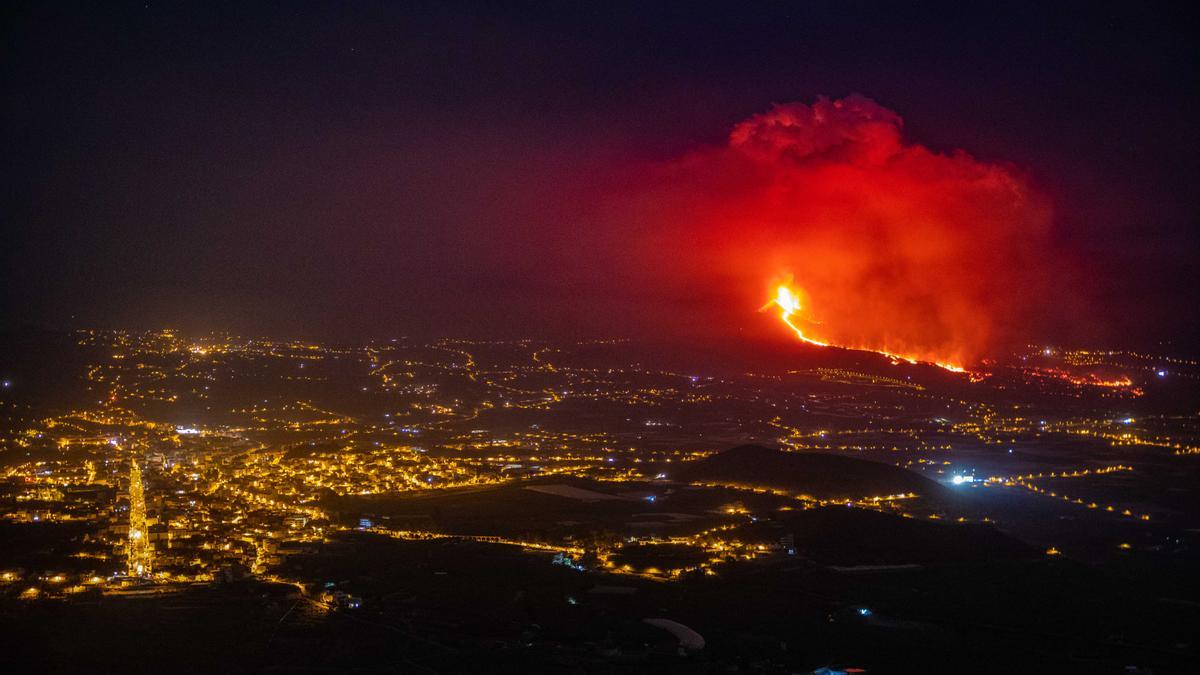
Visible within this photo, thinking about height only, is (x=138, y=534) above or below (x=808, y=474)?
below

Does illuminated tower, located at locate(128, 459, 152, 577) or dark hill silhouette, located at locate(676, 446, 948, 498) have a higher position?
dark hill silhouette, located at locate(676, 446, 948, 498)

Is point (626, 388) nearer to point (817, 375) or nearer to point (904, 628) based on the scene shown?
point (817, 375)

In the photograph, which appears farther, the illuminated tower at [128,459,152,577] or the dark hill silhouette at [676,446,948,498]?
the dark hill silhouette at [676,446,948,498]

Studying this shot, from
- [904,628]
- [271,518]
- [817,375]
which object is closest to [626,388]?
[817,375]

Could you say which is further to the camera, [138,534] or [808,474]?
[808,474]
